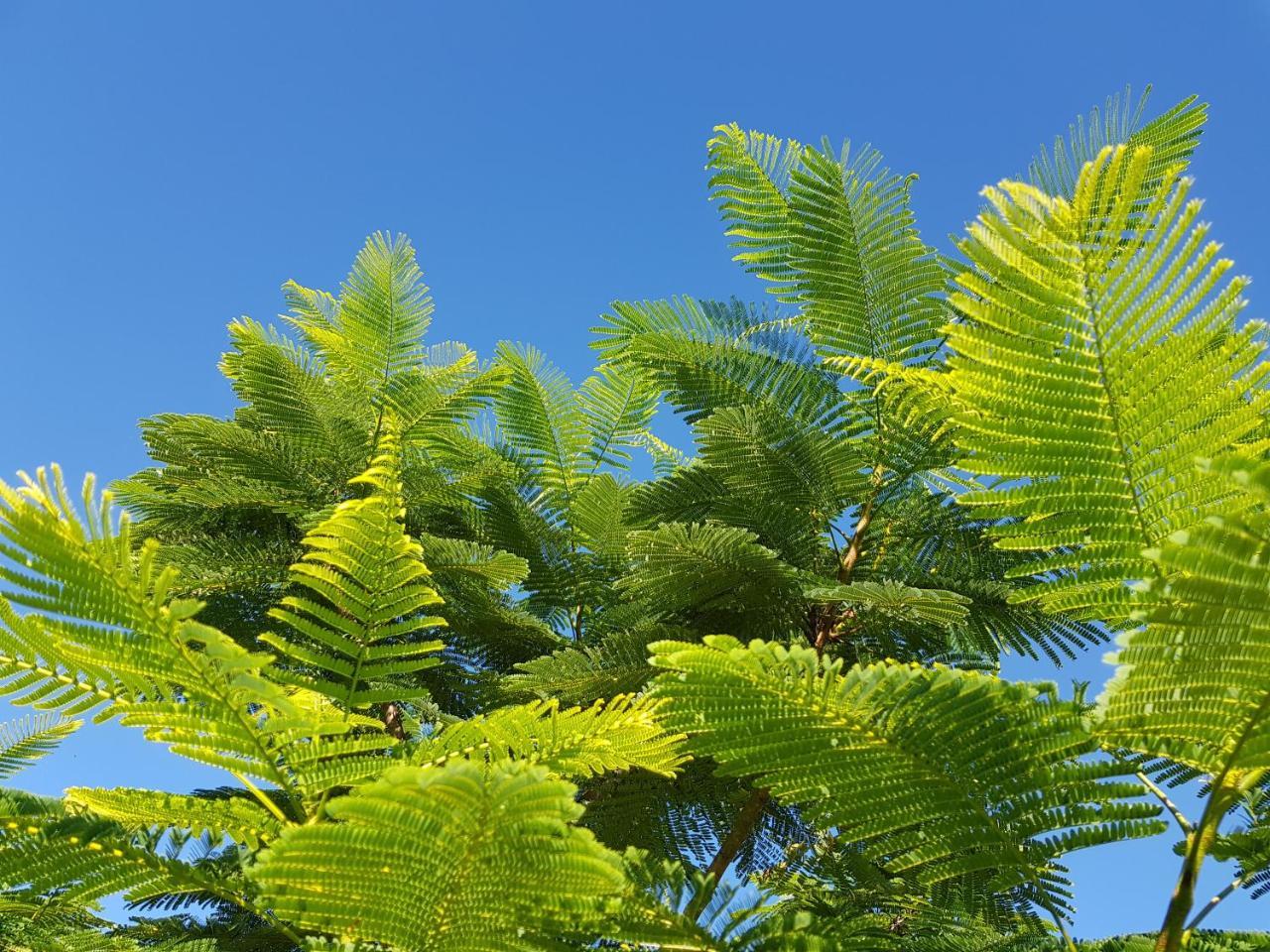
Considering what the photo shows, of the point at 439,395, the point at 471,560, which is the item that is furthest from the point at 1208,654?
the point at 439,395

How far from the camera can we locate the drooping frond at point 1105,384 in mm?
1463

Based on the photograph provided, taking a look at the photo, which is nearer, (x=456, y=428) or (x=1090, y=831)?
(x=1090, y=831)

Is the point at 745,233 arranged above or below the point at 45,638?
above

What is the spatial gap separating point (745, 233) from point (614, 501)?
3.19 ft

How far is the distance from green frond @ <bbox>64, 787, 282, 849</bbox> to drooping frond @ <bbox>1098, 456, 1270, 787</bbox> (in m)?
1.10

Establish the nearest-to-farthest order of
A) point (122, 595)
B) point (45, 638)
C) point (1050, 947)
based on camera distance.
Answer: point (122, 595) → point (45, 638) → point (1050, 947)

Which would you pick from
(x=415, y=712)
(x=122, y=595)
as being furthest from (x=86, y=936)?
(x=122, y=595)

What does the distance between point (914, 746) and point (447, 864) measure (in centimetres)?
59

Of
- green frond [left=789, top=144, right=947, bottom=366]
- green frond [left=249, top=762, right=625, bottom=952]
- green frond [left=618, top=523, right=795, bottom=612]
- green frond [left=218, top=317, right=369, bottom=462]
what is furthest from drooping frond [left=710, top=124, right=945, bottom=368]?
green frond [left=249, top=762, right=625, bottom=952]

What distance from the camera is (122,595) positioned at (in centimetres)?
134

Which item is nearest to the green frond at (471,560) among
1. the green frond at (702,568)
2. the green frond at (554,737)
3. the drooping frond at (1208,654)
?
the green frond at (702,568)

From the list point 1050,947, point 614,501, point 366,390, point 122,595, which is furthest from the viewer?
point 366,390

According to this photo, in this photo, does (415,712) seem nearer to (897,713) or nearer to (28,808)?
(28,808)

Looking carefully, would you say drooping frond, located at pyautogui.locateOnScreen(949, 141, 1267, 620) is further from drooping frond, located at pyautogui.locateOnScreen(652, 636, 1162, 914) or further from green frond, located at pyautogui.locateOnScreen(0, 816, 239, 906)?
green frond, located at pyautogui.locateOnScreen(0, 816, 239, 906)
